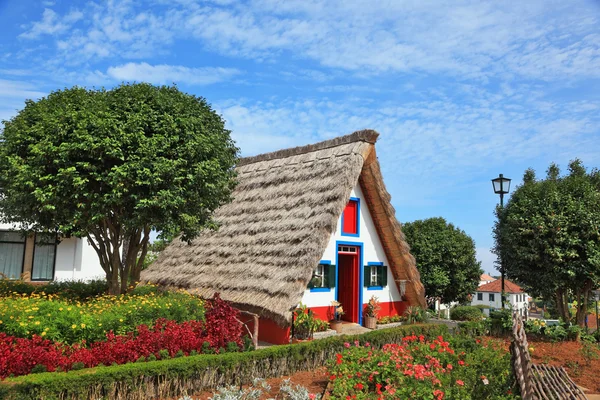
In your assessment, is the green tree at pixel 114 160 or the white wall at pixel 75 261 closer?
the green tree at pixel 114 160

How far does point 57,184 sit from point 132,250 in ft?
10.4

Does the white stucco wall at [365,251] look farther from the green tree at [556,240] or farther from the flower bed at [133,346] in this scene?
the flower bed at [133,346]

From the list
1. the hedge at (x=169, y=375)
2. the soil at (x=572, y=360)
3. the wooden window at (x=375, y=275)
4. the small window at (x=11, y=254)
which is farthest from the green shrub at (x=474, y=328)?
the small window at (x=11, y=254)

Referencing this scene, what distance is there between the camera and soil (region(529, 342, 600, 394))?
990 centimetres

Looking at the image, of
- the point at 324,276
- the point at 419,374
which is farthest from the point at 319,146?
the point at 419,374

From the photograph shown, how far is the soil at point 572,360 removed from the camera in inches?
390

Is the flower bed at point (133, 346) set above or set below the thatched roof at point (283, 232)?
below

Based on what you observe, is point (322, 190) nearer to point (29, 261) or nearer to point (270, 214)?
point (270, 214)

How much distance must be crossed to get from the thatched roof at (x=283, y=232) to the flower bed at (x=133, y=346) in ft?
6.38

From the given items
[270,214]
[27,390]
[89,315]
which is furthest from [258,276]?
[27,390]

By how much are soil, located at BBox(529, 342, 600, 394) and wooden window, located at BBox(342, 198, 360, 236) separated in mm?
6307

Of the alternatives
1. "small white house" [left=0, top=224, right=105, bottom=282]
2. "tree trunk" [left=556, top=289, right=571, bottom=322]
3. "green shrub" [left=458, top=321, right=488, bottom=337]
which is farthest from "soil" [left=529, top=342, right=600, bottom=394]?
"small white house" [left=0, top=224, right=105, bottom=282]

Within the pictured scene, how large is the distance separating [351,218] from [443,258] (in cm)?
876

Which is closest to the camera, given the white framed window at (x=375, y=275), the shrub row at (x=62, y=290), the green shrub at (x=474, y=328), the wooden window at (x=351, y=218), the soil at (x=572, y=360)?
the soil at (x=572, y=360)
